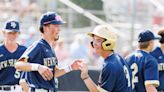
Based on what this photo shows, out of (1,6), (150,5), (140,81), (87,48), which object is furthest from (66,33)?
(140,81)

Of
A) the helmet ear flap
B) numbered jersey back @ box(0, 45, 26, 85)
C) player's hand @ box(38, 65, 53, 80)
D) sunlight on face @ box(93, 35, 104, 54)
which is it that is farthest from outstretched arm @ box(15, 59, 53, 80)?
numbered jersey back @ box(0, 45, 26, 85)

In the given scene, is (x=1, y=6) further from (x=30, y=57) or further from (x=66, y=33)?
(x=30, y=57)

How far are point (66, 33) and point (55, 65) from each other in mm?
6516

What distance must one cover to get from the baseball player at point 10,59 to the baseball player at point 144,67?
6.46 ft

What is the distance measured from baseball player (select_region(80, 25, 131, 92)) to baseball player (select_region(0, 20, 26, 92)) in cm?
238

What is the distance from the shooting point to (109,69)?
7.14m

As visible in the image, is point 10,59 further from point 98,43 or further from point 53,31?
point 98,43

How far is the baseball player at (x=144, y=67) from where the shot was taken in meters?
8.37

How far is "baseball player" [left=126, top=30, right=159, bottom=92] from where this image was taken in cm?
837

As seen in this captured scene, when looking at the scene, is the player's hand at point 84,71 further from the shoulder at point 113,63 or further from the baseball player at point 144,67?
the baseball player at point 144,67

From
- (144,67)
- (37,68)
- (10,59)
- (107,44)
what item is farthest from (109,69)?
(10,59)

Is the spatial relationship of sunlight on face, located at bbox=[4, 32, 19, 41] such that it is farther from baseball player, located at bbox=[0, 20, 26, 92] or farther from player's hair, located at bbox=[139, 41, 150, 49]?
player's hair, located at bbox=[139, 41, 150, 49]

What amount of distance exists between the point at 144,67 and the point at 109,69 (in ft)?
4.54

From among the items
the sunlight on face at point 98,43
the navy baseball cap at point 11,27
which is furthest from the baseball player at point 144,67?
the navy baseball cap at point 11,27
